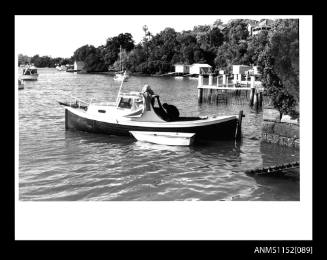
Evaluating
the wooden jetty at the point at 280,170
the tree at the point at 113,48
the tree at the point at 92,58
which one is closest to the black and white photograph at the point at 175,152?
the wooden jetty at the point at 280,170

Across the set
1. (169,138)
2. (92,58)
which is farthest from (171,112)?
(92,58)

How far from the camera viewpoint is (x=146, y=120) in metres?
18.8

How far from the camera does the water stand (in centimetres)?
1230

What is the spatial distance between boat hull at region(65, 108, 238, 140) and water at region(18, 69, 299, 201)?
27cm

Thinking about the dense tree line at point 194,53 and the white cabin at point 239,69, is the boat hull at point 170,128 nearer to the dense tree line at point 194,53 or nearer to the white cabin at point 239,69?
the dense tree line at point 194,53

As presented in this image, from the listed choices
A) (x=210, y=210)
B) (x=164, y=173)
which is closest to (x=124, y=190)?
(x=164, y=173)

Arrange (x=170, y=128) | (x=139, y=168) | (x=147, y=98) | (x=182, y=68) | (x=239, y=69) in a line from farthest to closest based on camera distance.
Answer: (x=182, y=68), (x=239, y=69), (x=147, y=98), (x=170, y=128), (x=139, y=168)

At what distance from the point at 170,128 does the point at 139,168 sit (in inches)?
141

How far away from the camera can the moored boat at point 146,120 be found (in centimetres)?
1830

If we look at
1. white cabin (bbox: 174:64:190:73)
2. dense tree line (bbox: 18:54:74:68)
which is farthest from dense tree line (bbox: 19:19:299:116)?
white cabin (bbox: 174:64:190:73)

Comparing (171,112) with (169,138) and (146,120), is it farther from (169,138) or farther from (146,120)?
(169,138)
